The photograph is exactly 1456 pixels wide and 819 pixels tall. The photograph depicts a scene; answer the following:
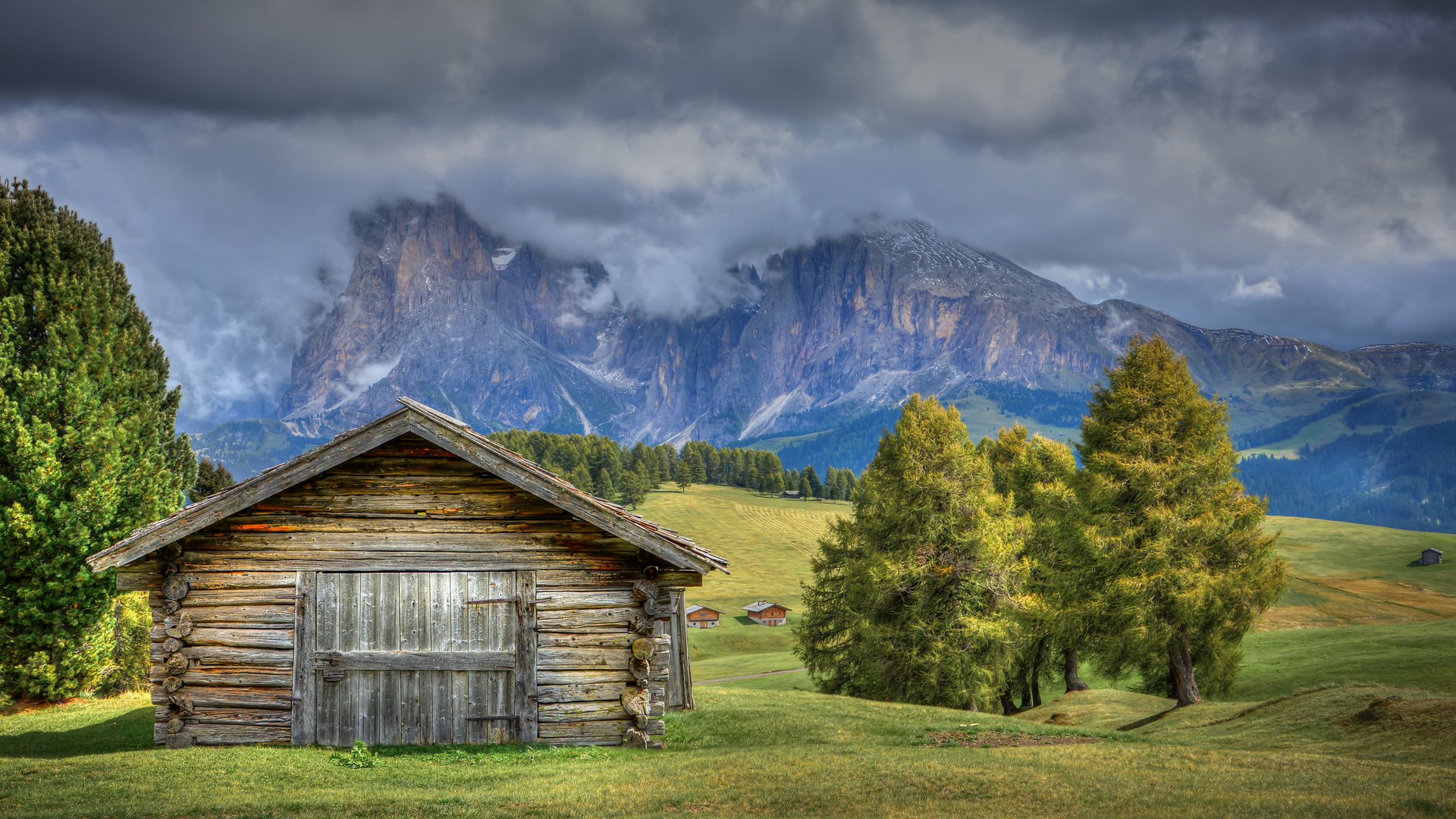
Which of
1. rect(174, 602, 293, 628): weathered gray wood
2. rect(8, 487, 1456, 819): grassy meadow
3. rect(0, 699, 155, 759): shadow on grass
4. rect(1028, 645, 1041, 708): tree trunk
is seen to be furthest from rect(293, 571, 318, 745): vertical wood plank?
rect(1028, 645, 1041, 708): tree trunk

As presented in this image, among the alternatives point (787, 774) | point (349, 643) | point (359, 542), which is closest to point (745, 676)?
point (349, 643)

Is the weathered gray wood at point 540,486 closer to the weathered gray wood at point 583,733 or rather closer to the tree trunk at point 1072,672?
the weathered gray wood at point 583,733

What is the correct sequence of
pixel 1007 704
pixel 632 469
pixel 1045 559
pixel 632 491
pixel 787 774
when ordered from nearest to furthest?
pixel 787 774 → pixel 1045 559 → pixel 1007 704 → pixel 632 491 → pixel 632 469

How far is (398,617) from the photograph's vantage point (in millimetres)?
13562

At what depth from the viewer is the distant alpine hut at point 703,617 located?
297 feet

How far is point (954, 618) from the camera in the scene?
2673cm

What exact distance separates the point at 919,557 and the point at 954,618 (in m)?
2.35

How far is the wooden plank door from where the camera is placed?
13.5m

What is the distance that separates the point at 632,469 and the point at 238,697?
161796 mm

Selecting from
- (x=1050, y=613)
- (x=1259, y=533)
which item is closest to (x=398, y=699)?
(x=1050, y=613)

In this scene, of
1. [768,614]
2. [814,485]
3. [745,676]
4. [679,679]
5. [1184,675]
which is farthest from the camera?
[814,485]

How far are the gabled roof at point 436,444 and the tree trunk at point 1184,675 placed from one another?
20444 mm

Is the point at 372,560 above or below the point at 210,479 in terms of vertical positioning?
below

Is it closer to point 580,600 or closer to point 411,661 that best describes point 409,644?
point 411,661
